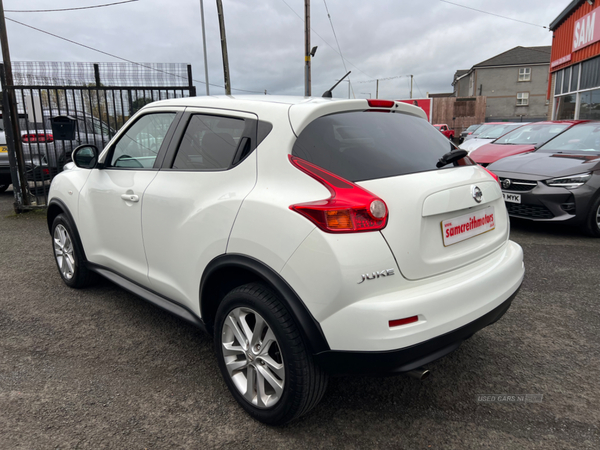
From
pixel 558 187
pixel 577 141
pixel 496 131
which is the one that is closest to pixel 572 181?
pixel 558 187

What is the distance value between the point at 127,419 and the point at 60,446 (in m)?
0.31

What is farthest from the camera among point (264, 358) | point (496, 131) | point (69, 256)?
point (496, 131)

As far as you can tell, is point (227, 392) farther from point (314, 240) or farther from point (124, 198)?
point (124, 198)

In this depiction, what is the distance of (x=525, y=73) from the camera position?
161 feet

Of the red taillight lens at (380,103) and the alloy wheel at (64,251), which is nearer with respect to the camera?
the red taillight lens at (380,103)

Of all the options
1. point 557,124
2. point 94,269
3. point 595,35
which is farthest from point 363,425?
point 595,35

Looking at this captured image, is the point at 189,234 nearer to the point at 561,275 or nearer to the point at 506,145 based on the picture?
the point at 561,275

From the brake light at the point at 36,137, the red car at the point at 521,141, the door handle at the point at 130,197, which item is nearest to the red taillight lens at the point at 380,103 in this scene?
the door handle at the point at 130,197

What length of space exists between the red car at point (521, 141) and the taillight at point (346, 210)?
6812mm

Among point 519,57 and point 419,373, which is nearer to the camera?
point 419,373

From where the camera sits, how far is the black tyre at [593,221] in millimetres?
5645

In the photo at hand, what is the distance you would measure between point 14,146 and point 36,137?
47cm

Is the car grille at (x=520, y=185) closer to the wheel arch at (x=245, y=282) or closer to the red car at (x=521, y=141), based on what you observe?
the red car at (x=521, y=141)

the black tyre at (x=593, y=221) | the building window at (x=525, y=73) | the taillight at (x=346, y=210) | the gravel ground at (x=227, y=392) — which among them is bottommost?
the gravel ground at (x=227, y=392)
